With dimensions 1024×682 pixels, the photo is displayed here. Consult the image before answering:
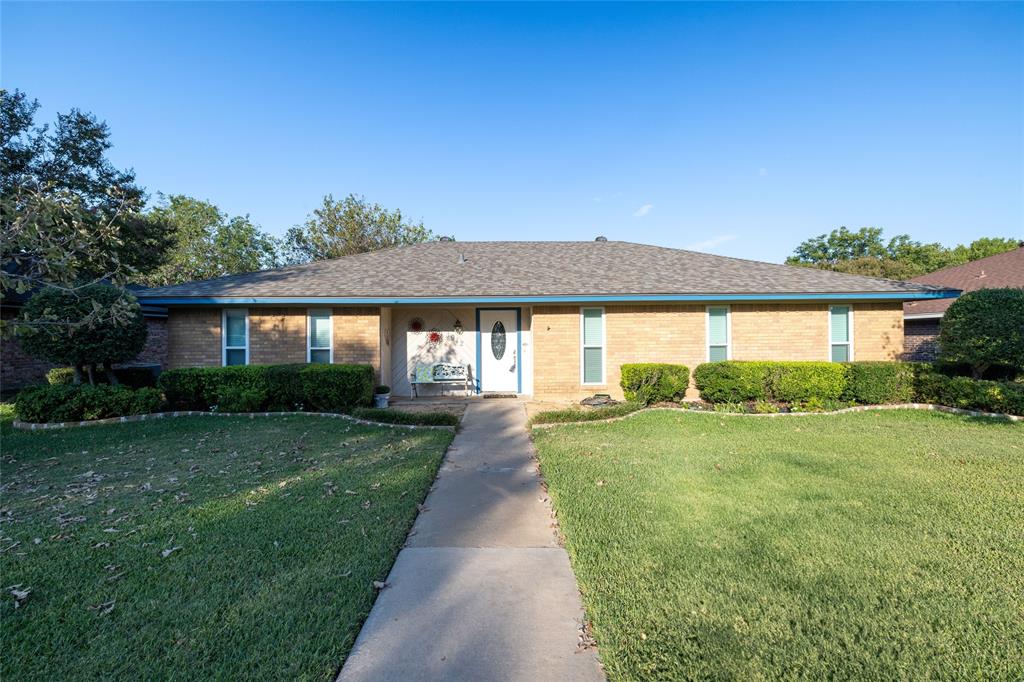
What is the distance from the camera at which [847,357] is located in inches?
445

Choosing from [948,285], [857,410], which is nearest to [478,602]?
[857,410]

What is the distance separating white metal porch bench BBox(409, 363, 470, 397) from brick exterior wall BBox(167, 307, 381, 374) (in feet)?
4.79

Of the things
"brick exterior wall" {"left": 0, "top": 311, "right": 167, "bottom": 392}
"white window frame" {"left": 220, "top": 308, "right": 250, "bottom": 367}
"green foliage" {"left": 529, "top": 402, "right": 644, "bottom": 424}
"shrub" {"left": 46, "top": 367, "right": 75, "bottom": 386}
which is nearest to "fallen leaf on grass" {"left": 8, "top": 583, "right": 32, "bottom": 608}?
"green foliage" {"left": 529, "top": 402, "right": 644, "bottom": 424}

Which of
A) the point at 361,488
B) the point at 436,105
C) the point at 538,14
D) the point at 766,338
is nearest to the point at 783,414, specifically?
the point at 766,338

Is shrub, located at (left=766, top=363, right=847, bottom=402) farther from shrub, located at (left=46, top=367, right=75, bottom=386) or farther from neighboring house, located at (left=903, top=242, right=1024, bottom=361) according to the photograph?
shrub, located at (left=46, top=367, right=75, bottom=386)

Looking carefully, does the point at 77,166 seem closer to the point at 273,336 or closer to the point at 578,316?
the point at 273,336

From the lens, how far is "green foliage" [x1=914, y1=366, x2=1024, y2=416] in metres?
8.30

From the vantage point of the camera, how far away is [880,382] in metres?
9.67

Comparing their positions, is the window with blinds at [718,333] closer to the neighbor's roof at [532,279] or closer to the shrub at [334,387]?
the neighbor's roof at [532,279]

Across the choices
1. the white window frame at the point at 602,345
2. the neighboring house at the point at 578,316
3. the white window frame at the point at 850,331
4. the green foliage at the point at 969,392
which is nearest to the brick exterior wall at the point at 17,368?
the neighboring house at the point at 578,316

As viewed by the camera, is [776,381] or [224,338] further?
[224,338]

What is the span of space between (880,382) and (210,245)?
45.1 metres

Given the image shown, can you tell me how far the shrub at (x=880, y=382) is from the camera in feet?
31.7

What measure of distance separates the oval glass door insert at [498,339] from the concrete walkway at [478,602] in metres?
7.81
